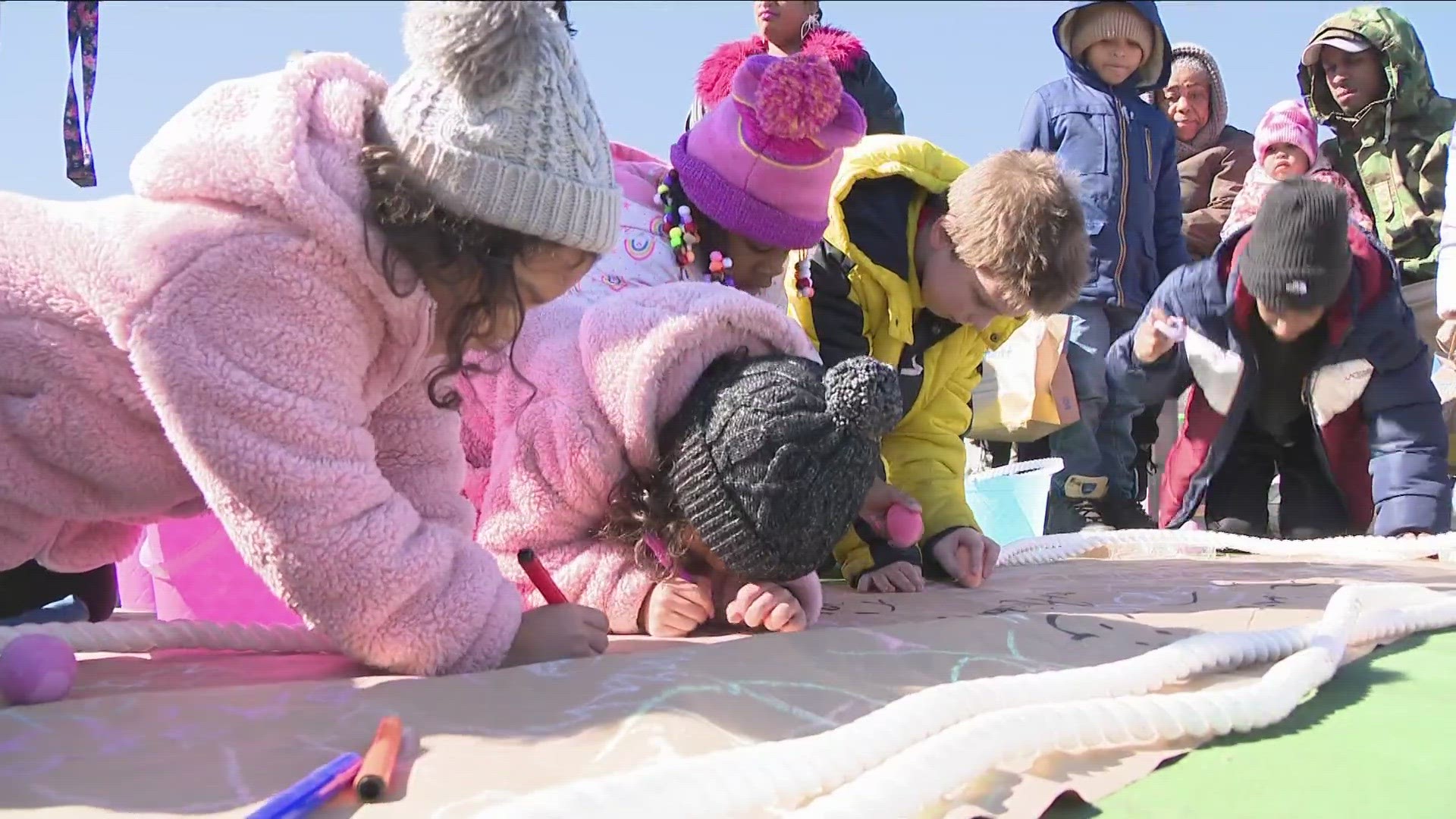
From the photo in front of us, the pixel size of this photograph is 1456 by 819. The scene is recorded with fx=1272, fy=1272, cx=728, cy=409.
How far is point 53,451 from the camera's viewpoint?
1.05 m

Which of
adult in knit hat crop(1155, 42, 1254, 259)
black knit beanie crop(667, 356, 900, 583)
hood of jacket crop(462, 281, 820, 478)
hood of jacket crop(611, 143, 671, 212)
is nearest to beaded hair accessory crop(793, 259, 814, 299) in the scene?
hood of jacket crop(611, 143, 671, 212)

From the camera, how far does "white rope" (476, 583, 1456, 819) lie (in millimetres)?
719

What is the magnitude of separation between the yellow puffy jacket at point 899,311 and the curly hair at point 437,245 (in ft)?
2.96

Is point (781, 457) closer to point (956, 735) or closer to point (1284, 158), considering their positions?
point (956, 735)

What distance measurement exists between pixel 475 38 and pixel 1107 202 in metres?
2.41

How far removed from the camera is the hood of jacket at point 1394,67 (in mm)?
3389

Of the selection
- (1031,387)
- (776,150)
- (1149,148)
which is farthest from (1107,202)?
(776,150)

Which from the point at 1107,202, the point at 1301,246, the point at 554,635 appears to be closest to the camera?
the point at 554,635

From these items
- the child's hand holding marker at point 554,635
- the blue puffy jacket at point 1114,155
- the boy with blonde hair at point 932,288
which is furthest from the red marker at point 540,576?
the blue puffy jacket at point 1114,155

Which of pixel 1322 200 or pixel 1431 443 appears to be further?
pixel 1431 443

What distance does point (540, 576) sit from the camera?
1.18 metres

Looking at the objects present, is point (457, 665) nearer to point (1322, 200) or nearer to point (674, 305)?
point (674, 305)

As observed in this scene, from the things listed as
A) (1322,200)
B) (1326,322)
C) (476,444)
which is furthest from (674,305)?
(1326,322)

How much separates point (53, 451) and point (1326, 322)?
2256 millimetres
